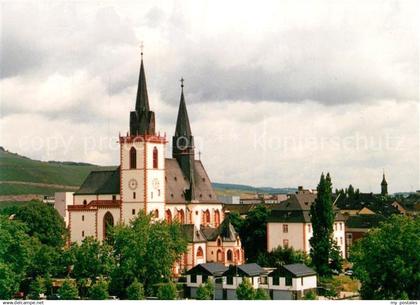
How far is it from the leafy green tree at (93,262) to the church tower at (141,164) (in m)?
16.5

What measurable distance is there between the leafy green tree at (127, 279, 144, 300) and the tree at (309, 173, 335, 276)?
733 inches

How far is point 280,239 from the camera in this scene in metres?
86.8

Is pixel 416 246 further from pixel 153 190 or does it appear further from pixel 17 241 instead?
pixel 153 190

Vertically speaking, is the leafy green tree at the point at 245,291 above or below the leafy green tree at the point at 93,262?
below

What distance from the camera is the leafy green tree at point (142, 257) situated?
2421 inches

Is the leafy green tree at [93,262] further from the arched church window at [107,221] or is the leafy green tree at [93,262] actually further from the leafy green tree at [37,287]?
the arched church window at [107,221]

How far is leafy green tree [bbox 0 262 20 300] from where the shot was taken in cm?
5481

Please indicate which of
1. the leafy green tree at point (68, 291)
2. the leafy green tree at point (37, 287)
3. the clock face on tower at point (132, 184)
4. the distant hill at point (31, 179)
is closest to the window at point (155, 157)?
the clock face on tower at point (132, 184)

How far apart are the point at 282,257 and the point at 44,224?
24051 millimetres

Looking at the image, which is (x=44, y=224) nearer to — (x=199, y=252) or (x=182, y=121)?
(x=199, y=252)

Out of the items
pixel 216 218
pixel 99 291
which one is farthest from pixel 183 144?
pixel 99 291

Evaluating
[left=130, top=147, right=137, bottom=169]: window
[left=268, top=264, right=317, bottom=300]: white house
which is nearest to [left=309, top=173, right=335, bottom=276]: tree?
Answer: [left=268, top=264, right=317, bottom=300]: white house

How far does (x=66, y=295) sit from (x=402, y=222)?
81.5 feet

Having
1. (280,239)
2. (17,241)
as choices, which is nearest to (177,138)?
(280,239)
